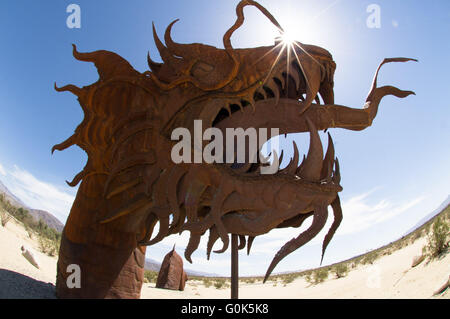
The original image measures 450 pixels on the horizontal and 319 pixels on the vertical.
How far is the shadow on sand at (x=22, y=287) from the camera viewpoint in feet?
13.4

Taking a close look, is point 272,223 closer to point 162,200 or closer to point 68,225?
point 162,200

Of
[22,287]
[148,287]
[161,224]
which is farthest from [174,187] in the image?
[148,287]

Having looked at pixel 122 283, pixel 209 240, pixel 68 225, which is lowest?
pixel 122 283

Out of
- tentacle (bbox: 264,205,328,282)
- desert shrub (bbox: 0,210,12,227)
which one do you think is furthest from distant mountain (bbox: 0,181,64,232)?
tentacle (bbox: 264,205,328,282)

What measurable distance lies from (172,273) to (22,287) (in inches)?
329

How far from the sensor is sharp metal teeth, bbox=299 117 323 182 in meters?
3.46

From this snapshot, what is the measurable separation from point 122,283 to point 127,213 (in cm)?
111

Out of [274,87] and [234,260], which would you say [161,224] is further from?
[274,87]

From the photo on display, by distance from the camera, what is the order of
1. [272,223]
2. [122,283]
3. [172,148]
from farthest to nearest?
[122,283]
[172,148]
[272,223]

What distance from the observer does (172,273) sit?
1223 centimetres
